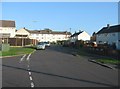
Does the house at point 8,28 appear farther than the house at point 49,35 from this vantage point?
No

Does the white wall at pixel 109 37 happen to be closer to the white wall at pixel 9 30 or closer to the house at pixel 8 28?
the white wall at pixel 9 30

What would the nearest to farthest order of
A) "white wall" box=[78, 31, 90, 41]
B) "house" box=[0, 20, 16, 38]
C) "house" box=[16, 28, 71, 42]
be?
"house" box=[0, 20, 16, 38] → "white wall" box=[78, 31, 90, 41] → "house" box=[16, 28, 71, 42]

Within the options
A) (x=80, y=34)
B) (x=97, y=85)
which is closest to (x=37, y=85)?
(x=97, y=85)

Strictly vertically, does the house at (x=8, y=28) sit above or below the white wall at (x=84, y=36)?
above

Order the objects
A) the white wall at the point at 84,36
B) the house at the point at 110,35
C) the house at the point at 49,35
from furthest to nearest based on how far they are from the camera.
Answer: the house at the point at 49,35 → the white wall at the point at 84,36 → the house at the point at 110,35

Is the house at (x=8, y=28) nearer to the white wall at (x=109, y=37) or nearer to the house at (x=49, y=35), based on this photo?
the white wall at (x=109, y=37)

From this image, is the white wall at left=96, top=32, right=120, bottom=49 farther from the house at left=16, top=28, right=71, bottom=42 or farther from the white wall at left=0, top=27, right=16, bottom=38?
the house at left=16, top=28, right=71, bottom=42

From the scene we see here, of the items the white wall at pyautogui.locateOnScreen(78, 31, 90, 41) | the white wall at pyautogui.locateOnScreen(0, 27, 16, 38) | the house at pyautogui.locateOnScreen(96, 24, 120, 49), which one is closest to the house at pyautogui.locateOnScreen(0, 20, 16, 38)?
the white wall at pyautogui.locateOnScreen(0, 27, 16, 38)

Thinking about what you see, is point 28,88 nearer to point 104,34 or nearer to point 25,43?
point 25,43

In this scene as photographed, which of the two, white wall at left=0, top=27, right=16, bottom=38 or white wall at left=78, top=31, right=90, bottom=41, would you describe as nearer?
white wall at left=0, top=27, right=16, bottom=38

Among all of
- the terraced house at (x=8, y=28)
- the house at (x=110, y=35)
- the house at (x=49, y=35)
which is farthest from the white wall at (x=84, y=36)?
the house at (x=49, y=35)

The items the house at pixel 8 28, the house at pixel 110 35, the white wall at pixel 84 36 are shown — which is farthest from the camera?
the white wall at pixel 84 36

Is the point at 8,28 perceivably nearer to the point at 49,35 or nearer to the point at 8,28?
the point at 8,28

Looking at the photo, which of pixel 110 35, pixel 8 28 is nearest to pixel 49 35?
pixel 8 28
